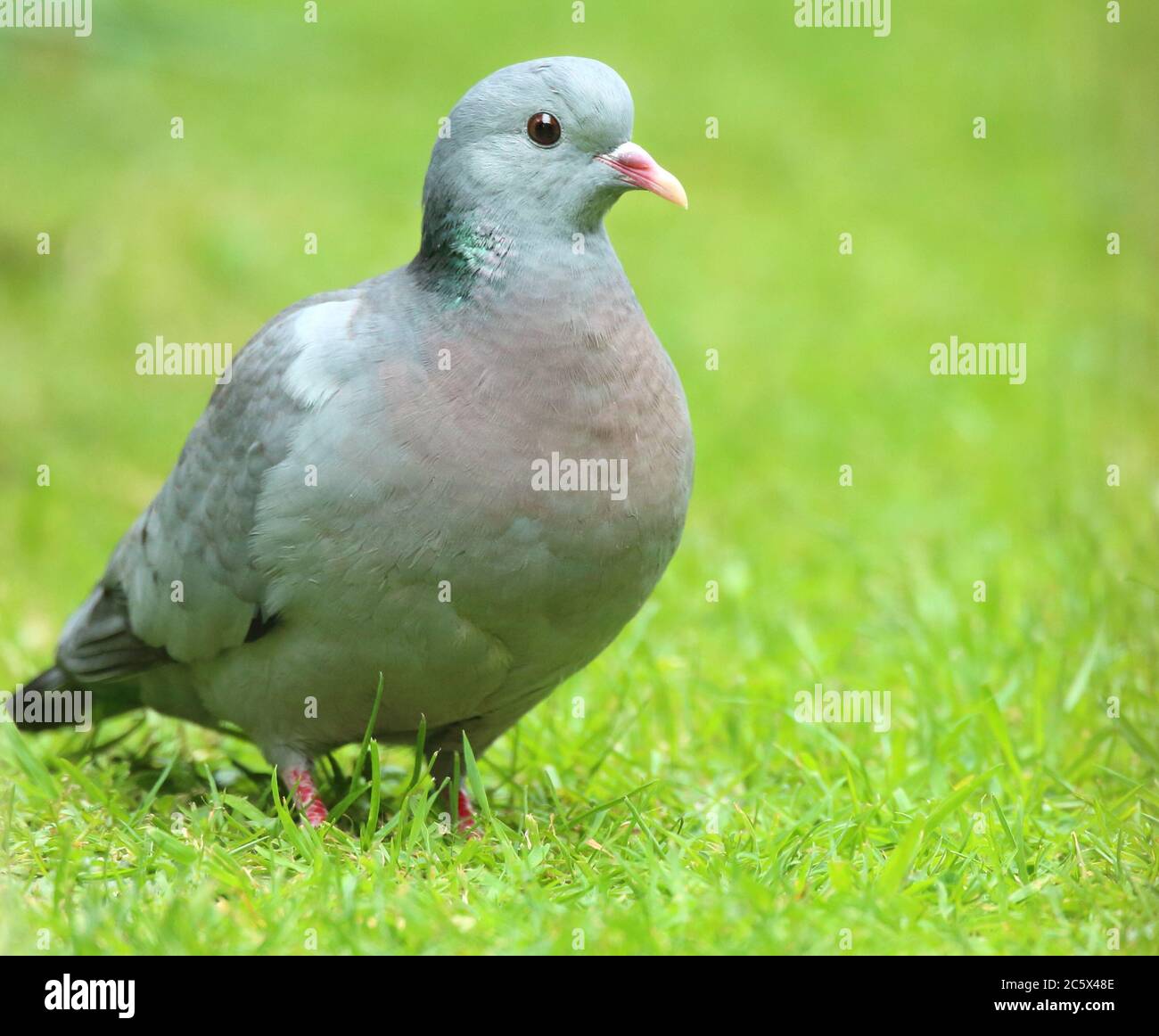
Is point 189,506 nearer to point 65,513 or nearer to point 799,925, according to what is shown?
point 799,925

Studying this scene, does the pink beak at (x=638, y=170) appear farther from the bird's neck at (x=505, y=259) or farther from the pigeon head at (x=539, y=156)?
the bird's neck at (x=505, y=259)

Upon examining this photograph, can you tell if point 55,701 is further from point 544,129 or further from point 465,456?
point 544,129

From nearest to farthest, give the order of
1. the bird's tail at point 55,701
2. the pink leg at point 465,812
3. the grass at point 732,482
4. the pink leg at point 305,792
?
the grass at point 732,482 < the pink leg at point 305,792 < the pink leg at point 465,812 < the bird's tail at point 55,701

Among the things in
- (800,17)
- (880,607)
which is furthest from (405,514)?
(800,17)

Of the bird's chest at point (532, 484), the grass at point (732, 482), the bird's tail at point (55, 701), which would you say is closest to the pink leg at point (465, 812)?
the grass at point (732, 482)

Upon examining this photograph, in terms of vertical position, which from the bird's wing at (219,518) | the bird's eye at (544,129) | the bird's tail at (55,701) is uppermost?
the bird's eye at (544,129)

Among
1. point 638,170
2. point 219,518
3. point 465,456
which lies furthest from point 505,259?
point 219,518

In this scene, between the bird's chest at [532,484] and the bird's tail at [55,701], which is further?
the bird's tail at [55,701]
